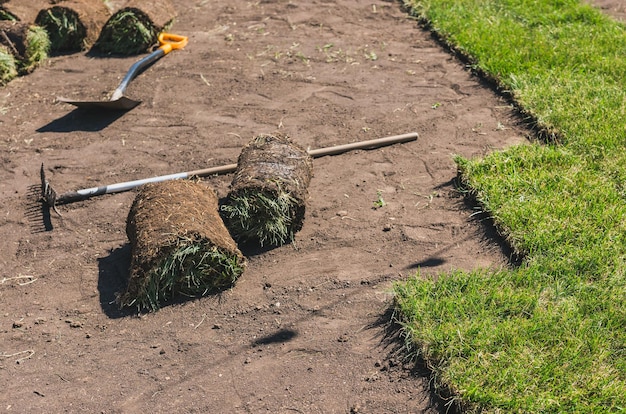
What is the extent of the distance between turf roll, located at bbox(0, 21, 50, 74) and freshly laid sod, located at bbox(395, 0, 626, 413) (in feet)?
16.9

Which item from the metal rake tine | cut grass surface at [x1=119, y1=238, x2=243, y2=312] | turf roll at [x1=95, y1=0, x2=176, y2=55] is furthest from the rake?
turf roll at [x1=95, y1=0, x2=176, y2=55]

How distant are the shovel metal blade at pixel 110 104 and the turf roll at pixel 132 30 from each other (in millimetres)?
1543

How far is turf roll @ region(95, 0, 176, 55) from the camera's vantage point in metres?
9.28

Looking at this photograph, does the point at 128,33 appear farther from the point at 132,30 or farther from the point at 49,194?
the point at 49,194

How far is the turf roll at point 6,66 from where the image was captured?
8617 millimetres

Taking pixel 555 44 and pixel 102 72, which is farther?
pixel 102 72

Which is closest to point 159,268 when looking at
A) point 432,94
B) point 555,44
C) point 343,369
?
point 343,369

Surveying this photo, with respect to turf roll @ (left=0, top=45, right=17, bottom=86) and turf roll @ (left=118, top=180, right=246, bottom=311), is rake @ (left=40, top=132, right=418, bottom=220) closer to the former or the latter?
turf roll @ (left=118, top=180, right=246, bottom=311)

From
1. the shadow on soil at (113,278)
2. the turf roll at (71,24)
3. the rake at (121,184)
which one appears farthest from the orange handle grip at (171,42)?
the shadow on soil at (113,278)

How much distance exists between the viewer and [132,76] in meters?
8.55

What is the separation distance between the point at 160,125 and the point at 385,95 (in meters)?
2.36

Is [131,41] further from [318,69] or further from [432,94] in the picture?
[432,94]

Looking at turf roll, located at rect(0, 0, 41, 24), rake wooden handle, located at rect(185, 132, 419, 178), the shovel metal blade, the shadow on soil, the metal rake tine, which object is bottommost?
the shadow on soil

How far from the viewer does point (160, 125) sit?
776 centimetres
